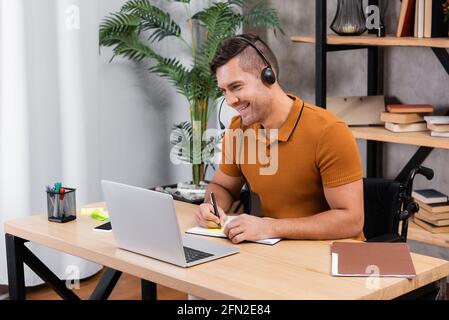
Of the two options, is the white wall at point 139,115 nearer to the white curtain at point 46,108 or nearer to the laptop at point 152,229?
the white curtain at point 46,108

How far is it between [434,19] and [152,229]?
190cm

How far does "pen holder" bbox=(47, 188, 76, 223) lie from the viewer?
2.61 m

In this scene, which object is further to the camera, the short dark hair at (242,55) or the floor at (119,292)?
the floor at (119,292)

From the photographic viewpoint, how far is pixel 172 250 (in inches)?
82.7

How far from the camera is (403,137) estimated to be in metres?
3.57

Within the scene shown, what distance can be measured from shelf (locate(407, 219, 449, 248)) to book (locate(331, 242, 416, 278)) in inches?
55.4

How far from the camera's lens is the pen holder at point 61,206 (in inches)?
103

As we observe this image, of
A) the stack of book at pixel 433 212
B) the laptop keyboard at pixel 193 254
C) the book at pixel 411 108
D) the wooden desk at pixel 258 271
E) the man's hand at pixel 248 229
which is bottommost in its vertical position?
the stack of book at pixel 433 212

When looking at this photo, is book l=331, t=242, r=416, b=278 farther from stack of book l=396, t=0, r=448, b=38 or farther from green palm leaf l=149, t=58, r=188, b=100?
green palm leaf l=149, t=58, r=188, b=100

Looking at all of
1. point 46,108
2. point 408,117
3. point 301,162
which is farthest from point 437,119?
point 46,108

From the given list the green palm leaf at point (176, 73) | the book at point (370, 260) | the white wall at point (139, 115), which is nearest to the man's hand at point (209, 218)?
the book at point (370, 260)

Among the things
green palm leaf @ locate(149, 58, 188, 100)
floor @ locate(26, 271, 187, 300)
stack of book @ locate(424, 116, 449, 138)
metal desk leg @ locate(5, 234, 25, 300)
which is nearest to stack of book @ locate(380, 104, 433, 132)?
stack of book @ locate(424, 116, 449, 138)

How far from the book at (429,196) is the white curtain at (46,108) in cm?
161

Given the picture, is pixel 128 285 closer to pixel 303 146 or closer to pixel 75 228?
pixel 75 228
